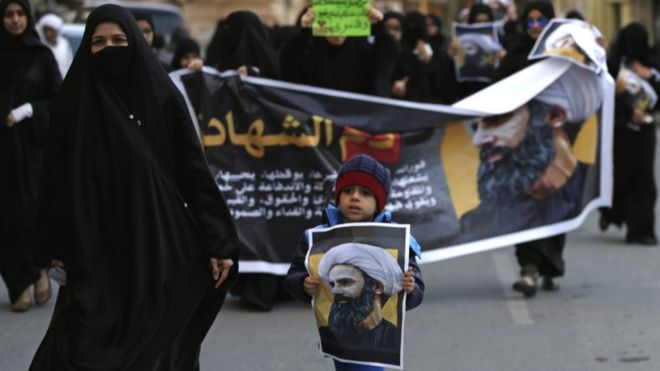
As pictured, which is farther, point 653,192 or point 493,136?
point 653,192

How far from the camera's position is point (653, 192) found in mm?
12898

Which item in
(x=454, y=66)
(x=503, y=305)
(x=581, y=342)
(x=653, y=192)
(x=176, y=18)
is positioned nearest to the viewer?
(x=581, y=342)

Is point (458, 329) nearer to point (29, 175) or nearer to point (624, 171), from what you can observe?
point (29, 175)

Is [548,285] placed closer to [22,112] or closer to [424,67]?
[22,112]

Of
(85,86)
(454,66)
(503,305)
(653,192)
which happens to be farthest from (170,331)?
(454,66)

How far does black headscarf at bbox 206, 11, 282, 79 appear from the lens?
9.86 m

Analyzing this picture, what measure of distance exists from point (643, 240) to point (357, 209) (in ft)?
Result: 24.3

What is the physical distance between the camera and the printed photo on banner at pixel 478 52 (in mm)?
14773

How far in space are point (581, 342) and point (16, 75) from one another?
368cm

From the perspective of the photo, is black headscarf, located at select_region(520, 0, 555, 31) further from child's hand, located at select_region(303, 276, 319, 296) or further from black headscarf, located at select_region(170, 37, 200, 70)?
child's hand, located at select_region(303, 276, 319, 296)

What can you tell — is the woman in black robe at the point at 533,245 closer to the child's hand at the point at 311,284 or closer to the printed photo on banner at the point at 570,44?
the printed photo on banner at the point at 570,44

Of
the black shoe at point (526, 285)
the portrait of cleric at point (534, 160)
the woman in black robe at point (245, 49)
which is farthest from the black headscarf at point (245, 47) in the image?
the black shoe at point (526, 285)

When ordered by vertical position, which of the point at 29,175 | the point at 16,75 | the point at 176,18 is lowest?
the point at 176,18

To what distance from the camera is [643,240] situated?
12.5m
